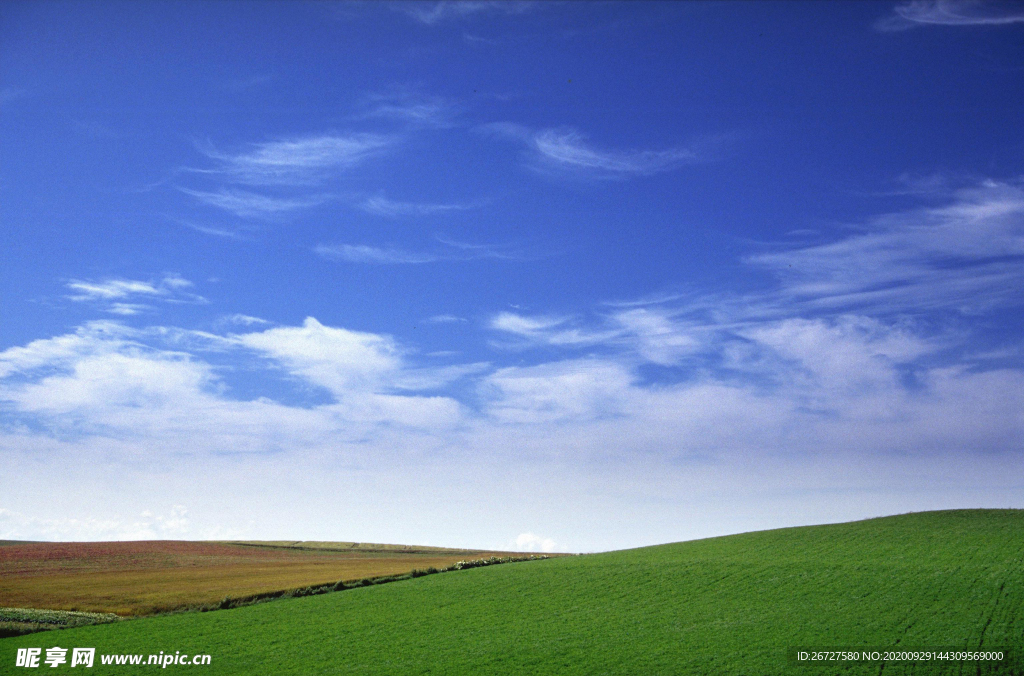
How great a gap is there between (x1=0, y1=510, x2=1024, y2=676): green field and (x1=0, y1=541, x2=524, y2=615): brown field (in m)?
5.30

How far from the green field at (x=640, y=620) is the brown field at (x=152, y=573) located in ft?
17.4

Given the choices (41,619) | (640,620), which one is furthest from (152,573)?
(640,620)

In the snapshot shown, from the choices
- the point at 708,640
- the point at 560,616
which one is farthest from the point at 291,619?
the point at 708,640

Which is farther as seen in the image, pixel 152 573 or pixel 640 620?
pixel 152 573

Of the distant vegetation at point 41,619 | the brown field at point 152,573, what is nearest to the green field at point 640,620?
the distant vegetation at point 41,619

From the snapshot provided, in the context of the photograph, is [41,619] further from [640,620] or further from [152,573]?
[640,620]

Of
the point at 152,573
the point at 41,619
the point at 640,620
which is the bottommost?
the point at 41,619

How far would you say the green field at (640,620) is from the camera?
85.1 feet

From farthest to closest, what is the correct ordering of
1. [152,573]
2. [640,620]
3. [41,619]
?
[152,573]
[41,619]
[640,620]

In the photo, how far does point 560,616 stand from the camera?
111ft


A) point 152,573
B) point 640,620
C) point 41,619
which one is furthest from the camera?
point 152,573

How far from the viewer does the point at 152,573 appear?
5091cm

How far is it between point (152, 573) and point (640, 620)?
3618 centimetres

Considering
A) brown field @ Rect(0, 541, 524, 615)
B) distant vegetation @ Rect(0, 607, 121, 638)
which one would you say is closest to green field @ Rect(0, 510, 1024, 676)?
distant vegetation @ Rect(0, 607, 121, 638)
